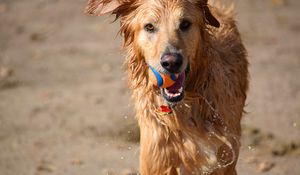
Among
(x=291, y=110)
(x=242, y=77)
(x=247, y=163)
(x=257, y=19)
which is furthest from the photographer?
(x=257, y=19)

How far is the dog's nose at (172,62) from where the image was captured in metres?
4.94

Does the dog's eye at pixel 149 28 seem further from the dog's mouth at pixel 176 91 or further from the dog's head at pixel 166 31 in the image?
the dog's mouth at pixel 176 91

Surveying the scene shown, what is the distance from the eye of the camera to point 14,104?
9.43 metres

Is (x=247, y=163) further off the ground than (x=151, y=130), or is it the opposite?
(x=151, y=130)

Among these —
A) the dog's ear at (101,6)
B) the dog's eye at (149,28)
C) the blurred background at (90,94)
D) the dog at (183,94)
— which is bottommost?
the blurred background at (90,94)

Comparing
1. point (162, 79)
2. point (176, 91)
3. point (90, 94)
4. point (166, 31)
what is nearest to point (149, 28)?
point (166, 31)

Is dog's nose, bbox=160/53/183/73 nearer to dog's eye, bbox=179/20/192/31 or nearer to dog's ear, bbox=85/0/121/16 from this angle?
dog's eye, bbox=179/20/192/31

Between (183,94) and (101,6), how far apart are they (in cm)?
113

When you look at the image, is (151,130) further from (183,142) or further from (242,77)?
(242,77)

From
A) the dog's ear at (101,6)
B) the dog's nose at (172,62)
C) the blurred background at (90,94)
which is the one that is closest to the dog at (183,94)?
the dog's ear at (101,6)

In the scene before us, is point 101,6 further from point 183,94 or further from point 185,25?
point 183,94

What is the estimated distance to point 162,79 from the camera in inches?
203

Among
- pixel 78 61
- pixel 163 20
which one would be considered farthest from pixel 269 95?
pixel 163 20

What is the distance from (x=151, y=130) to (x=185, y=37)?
2.97ft
